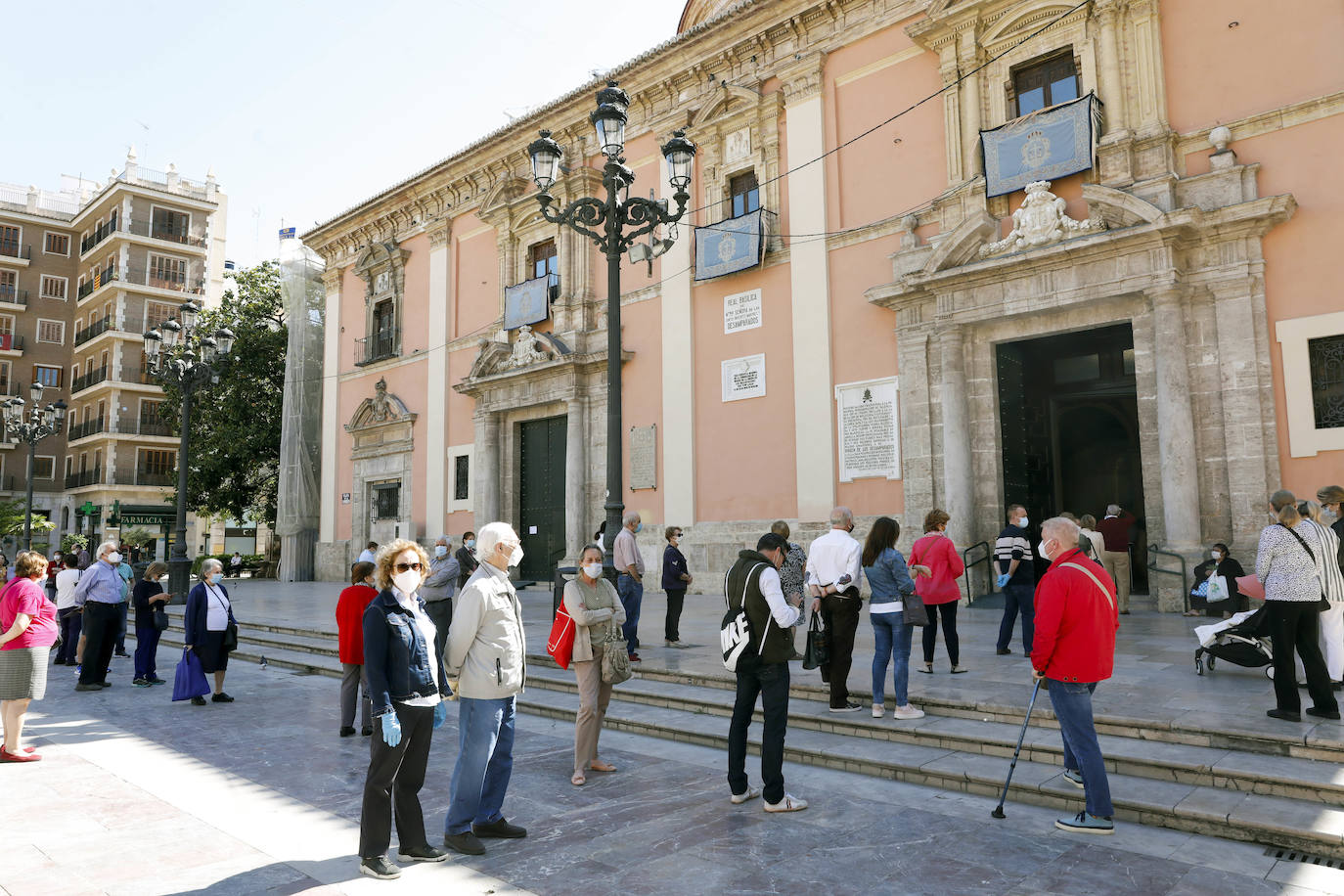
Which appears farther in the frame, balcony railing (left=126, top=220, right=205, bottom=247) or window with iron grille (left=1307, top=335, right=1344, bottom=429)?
balcony railing (left=126, top=220, right=205, bottom=247)

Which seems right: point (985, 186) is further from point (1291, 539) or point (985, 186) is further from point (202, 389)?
point (202, 389)

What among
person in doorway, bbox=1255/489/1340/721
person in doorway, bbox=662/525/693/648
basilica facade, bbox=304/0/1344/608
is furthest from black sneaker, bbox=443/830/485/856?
basilica facade, bbox=304/0/1344/608

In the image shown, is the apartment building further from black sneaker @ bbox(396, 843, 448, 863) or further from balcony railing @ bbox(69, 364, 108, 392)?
black sneaker @ bbox(396, 843, 448, 863)

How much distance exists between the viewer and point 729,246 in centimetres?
1628

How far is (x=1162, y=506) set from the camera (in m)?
11.4

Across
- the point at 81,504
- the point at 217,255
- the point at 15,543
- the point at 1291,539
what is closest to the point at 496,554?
the point at 1291,539

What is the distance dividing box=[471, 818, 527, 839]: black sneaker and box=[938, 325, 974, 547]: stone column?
9577 millimetres

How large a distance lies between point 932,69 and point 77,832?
1446cm

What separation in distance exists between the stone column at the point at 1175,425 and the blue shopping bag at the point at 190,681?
11.2 meters

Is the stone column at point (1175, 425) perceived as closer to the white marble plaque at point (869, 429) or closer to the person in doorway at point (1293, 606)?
the white marble plaque at point (869, 429)

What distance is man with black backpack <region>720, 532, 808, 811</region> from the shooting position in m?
4.88

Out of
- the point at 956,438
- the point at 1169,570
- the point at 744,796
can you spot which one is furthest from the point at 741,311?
the point at 744,796

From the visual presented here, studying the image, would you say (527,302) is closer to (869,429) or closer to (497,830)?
(869,429)

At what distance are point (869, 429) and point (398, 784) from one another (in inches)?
435
